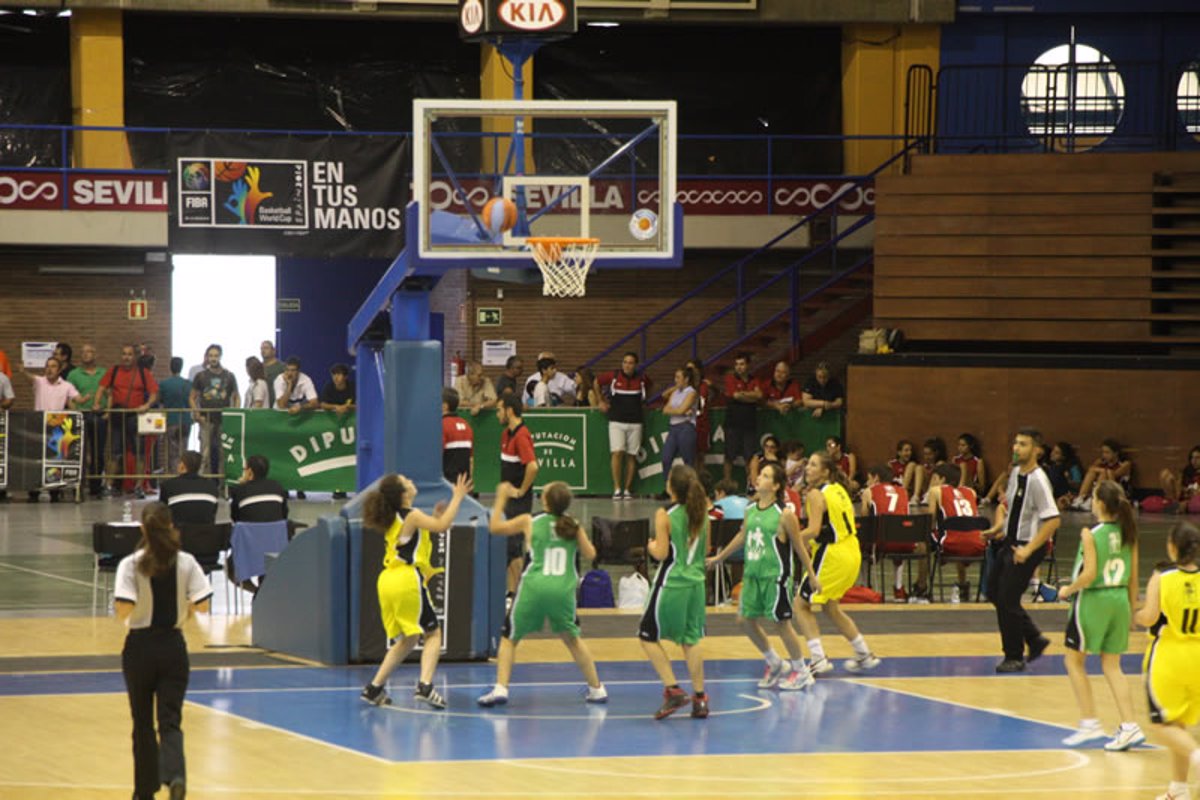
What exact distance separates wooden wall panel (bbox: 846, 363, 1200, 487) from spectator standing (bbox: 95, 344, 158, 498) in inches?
411

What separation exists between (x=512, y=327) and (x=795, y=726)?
18.9 meters

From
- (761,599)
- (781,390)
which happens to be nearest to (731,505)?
(761,599)

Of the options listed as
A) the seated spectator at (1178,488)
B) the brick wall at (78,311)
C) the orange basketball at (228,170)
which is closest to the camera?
the seated spectator at (1178,488)

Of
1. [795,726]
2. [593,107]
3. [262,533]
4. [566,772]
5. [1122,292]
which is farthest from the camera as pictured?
[1122,292]

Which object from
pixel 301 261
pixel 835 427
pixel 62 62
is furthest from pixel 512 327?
pixel 62 62

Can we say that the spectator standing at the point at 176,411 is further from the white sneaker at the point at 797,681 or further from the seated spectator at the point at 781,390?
the white sneaker at the point at 797,681

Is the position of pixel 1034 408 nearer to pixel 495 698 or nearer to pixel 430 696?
pixel 495 698

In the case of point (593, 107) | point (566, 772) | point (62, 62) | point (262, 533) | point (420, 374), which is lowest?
point (566, 772)

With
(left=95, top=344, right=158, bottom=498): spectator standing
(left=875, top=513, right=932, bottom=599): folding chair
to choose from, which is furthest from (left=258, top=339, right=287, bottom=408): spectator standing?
(left=875, top=513, right=932, bottom=599): folding chair

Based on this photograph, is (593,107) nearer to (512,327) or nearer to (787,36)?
(512,327)

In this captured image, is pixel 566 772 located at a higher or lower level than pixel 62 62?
lower

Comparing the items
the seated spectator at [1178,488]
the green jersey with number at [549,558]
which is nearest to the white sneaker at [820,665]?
the green jersey with number at [549,558]

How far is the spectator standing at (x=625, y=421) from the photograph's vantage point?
26297 mm

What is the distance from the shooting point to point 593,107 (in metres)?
14.8
